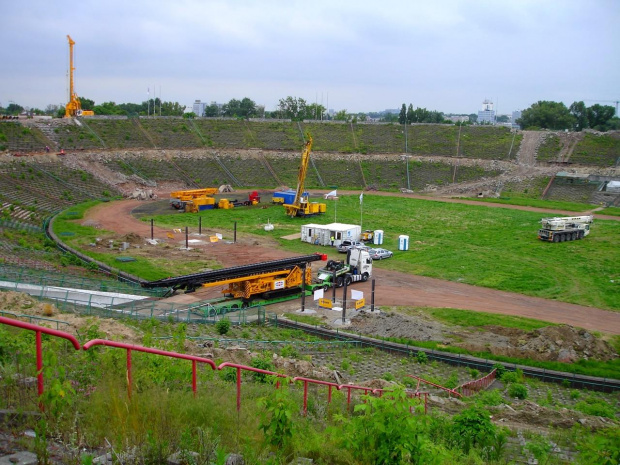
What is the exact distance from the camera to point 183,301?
2797 centimetres

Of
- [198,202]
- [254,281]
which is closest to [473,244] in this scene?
[254,281]

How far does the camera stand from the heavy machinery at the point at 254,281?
27.0 metres

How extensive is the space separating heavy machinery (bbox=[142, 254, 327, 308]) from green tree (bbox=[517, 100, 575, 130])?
9389 cm

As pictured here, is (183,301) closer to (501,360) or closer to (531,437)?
(501,360)

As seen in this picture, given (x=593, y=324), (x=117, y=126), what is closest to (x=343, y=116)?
(x=117, y=126)

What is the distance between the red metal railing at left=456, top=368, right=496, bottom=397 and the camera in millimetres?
18614

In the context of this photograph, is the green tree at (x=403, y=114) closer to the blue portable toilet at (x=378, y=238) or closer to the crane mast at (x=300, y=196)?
the crane mast at (x=300, y=196)

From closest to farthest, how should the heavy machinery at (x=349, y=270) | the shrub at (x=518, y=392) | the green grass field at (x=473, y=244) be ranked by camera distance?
1. the shrub at (x=518, y=392)
2. the heavy machinery at (x=349, y=270)
3. the green grass field at (x=473, y=244)

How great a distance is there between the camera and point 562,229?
149ft

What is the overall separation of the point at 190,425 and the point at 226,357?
9.16 metres

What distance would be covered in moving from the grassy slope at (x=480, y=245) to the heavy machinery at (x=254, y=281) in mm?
9104

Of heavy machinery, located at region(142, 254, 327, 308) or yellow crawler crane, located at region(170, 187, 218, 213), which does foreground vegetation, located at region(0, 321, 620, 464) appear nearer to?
heavy machinery, located at region(142, 254, 327, 308)

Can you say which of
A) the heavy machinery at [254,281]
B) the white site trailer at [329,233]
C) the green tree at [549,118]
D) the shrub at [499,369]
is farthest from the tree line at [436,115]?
the shrub at [499,369]

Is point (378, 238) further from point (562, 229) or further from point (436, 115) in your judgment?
point (436, 115)
